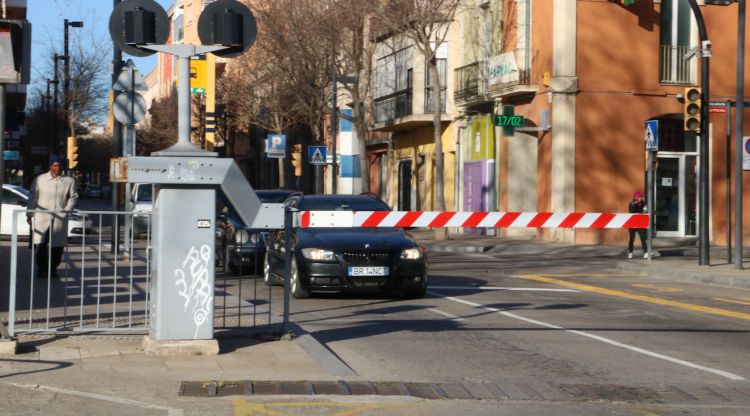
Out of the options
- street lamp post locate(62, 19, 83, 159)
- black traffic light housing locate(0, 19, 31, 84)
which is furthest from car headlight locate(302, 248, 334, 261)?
street lamp post locate(62, 19, 83, 159)

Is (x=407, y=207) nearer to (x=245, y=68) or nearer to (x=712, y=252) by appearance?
(x=245, y=68)

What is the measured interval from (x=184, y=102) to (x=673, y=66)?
2763 centimetres

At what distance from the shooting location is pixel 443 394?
28.9 ft

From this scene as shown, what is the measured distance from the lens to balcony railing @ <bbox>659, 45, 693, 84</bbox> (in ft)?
116

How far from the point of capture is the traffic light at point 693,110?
24.0 metres

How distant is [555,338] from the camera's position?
12312 millimetres

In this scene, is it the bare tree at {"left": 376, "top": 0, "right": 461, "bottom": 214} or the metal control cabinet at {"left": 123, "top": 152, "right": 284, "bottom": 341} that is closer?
the metal control cabinet at {"left": 123, "top": 152, "right": 284, "bottom": 341}

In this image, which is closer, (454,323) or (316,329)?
(316,329)

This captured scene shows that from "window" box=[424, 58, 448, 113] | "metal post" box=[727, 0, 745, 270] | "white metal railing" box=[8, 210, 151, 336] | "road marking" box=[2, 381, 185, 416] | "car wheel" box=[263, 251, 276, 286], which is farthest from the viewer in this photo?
"window" box=[424, 58, 448, 113]

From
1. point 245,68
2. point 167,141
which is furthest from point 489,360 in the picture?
point 167,141

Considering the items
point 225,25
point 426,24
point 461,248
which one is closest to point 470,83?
point 426,24

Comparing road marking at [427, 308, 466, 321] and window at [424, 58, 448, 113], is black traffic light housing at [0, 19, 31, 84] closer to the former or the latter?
road marking at [427, 308, 466, 321]

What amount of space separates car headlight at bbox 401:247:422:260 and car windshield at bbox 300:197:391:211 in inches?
58.8

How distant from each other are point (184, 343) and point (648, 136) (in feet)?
59.6
